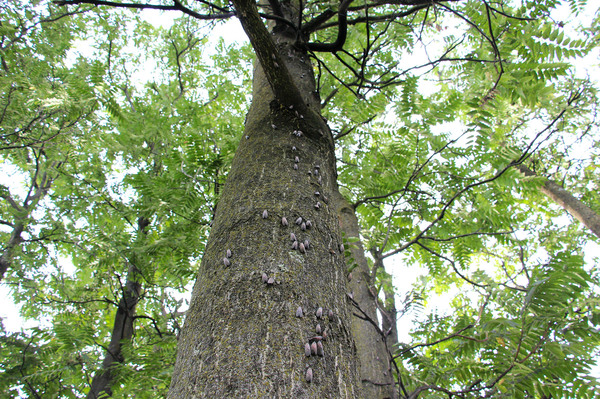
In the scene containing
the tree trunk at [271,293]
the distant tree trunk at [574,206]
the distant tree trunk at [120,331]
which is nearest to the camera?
Answer: the tree trunk at [271,293]

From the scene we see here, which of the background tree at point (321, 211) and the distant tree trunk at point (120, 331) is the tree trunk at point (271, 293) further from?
the distant tree trunk at point (120, 331)

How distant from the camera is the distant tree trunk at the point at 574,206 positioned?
7.46 metres

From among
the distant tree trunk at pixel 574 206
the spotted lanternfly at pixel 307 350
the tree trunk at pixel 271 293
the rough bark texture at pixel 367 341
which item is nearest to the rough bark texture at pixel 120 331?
the rough bark texture at pixel 367 341

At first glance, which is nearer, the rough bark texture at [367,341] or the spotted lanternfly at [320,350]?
the spotted lanternfly at [320,350]

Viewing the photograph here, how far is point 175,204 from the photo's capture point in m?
3.43

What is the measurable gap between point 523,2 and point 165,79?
29.3 ft

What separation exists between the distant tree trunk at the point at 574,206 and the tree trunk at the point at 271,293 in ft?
23.8

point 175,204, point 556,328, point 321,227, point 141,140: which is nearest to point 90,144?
point 141,140

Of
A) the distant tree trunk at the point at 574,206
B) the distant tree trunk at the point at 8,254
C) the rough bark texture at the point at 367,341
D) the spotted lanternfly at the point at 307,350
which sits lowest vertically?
the spotted lanternfly at the point at 307,350

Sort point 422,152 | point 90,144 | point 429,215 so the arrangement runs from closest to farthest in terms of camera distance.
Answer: point 422,152, point 429,215, point 90,144

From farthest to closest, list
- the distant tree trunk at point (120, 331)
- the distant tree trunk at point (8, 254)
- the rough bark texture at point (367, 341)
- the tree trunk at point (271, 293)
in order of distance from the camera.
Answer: the distant tree trunk at point (8, 254) → the distant tree trunk at point (120, 331) → the rough bark texture at point (367, 341) → the tree trunk at point (271, 293)

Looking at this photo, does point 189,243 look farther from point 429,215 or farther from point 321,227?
point 429,215

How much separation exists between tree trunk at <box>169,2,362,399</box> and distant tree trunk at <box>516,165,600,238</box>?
727 cm

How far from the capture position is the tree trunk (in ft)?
3.54
